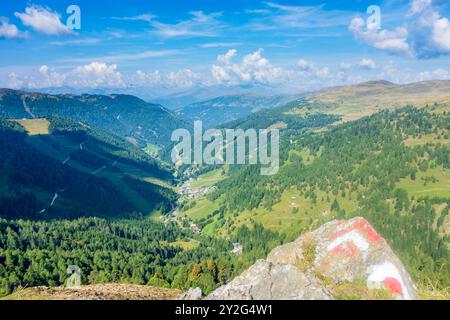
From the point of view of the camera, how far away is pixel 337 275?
96.6 ft

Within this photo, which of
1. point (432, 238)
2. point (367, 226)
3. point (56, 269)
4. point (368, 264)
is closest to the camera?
point (368, 264)

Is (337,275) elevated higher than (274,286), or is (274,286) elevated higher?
(274,286)

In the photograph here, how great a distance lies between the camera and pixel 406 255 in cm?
17638

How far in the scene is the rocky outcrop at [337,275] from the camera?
2567 centimetres

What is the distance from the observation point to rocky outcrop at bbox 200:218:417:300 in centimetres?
2567

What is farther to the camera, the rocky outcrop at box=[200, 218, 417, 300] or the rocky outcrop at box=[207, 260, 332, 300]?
the rocky outcrop at box=[200, 218, 417, 300]

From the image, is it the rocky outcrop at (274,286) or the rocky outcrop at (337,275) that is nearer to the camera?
the rocky outcrop at (274,286)

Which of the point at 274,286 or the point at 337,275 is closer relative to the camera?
the point at 274,286

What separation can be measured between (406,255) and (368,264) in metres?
171

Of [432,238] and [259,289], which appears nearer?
[259,289]
